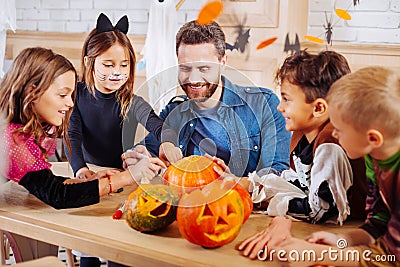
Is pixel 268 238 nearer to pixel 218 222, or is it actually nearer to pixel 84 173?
pixel 218 222

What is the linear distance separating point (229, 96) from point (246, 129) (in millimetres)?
75

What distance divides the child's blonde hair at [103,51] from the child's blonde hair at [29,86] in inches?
5.4

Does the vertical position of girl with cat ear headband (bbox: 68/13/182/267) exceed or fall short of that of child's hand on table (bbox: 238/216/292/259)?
it exceeds it

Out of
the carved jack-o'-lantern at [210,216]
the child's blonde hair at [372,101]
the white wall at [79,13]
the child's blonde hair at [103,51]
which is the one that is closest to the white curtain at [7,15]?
→ the white wall at [79,13]

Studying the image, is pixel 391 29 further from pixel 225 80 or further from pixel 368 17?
pixel 225 80

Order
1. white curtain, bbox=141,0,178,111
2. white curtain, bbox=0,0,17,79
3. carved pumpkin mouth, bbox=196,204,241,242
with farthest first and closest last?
white curtain, bbox=0,0,17,79 → white curtain, bbox=141,0,178,111 → carved pumpkin mouth, bbox=196,204,241,242

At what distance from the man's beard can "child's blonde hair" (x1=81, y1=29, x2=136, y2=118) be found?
0.84 feet

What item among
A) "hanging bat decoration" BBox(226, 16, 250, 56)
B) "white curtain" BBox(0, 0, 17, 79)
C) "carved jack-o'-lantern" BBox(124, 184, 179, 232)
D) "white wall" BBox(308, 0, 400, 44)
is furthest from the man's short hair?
"white curtain" BBox(0, 0, 17, 79)

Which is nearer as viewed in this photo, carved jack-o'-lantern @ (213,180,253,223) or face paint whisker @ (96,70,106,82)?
carved jack-o'-lantern @ (213,180,253,223)

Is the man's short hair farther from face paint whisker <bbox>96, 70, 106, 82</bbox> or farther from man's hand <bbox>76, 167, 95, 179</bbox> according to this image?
man's hand <bbox>76, 167, 95, 179</bbox>

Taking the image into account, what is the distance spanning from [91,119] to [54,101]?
20cm

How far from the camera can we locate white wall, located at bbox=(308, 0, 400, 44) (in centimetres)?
215

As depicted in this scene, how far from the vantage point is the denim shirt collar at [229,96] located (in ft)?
4.01

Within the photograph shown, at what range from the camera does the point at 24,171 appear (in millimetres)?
1268
